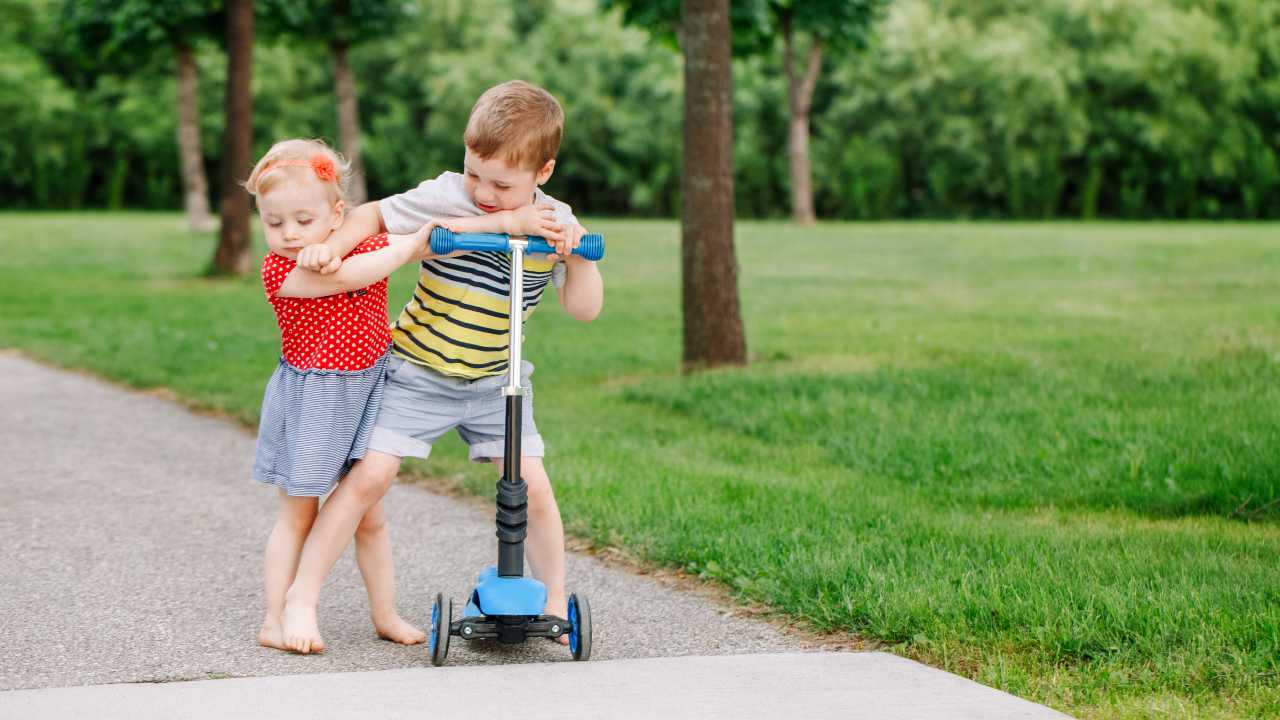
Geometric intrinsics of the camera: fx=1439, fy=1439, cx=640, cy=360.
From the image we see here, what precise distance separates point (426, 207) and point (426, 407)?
21.4 inches

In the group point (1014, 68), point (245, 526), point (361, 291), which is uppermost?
point (1014, 68)

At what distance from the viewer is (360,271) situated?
3770mm

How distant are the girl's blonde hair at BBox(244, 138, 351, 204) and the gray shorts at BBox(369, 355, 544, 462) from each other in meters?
0.52

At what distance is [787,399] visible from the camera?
27.0ft

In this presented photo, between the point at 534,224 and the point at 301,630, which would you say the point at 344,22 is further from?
the point at 534,224

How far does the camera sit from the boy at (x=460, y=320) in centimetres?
374

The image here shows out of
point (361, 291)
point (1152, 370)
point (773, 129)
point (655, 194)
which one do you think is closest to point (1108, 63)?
point (773, 129)

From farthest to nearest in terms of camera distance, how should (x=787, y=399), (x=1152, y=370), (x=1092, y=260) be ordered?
(x=1092, y=260) < (x=1152, y=370) < (x=787, y=399)

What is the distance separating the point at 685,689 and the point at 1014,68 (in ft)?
143

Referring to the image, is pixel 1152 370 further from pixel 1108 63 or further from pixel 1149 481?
pixel 1108 63

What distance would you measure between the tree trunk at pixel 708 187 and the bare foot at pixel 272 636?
5774 millimetres

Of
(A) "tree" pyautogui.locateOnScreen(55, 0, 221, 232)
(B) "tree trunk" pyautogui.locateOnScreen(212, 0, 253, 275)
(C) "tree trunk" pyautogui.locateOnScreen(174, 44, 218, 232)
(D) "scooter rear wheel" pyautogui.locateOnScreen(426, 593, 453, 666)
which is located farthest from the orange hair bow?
(C) "tree trunk" pyautogui.locateOnScreen(174, 44, 218, 232)

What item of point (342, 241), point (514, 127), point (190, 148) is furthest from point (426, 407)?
Result: point (190, 148)

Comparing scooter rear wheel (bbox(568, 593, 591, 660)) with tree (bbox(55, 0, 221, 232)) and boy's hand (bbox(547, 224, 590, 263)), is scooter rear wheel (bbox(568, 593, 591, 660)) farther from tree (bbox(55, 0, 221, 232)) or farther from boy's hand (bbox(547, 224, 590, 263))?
tree (bbox(55, 0, 221, 232))
